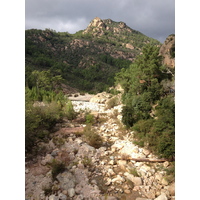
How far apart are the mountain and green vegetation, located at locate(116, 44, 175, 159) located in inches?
798

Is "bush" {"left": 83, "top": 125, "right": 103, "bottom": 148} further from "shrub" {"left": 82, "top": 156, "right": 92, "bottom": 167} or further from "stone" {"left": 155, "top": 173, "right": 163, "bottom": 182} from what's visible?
"stone" {"left": 155, "top": 173, "right": 163, "bottom": 182}

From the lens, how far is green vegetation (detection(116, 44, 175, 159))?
554 centimetres

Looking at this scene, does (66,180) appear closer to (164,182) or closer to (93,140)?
(93,140)

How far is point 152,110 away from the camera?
9430 millimetres

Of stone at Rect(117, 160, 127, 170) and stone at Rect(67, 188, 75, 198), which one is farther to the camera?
stone at Rect(117, 160, 127, 170)

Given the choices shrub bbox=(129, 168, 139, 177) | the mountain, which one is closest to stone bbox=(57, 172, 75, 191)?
shrub bbox=(129, 168, 139, 177)

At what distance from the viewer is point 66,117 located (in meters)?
10.4

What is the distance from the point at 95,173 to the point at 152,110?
5737 millimetres

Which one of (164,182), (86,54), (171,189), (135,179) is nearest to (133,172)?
(135,179)

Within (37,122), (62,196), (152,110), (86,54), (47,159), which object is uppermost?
(86,54)

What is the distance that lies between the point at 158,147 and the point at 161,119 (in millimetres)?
1256

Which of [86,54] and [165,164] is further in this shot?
[86,54]
